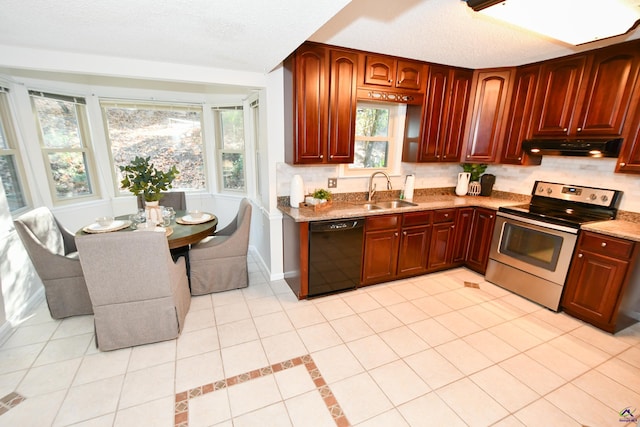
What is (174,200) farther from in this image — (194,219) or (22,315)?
(22,315)

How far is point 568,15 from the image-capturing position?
1785 millimetres

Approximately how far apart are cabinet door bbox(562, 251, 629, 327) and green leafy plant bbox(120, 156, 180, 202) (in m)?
3.86

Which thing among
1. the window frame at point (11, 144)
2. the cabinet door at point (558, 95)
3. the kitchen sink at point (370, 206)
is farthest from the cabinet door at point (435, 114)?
the window frame at point (11, 144)

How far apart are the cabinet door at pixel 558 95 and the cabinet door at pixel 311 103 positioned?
2.34 metres

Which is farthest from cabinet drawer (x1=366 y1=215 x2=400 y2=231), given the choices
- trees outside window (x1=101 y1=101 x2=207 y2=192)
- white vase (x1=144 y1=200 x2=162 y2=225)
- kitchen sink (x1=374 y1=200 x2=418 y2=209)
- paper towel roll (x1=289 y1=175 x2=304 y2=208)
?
trees outside window (x1=101 y1=101 x2=207 y2=192)

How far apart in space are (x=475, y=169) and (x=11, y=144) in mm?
5415

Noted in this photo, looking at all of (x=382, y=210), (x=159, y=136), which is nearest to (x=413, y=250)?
(x=382, y=210)

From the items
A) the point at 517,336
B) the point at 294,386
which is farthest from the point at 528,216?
the point at 294,386

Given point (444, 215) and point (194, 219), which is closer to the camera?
point (194, 219)

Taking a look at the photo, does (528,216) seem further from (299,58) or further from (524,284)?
(299,58)

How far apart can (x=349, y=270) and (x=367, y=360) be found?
1007 millimetres

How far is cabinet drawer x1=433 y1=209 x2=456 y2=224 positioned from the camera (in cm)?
324

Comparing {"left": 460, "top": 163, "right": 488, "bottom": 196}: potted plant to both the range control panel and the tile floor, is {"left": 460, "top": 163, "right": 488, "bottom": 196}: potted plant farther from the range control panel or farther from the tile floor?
the tile floor

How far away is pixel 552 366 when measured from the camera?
2074 mm
